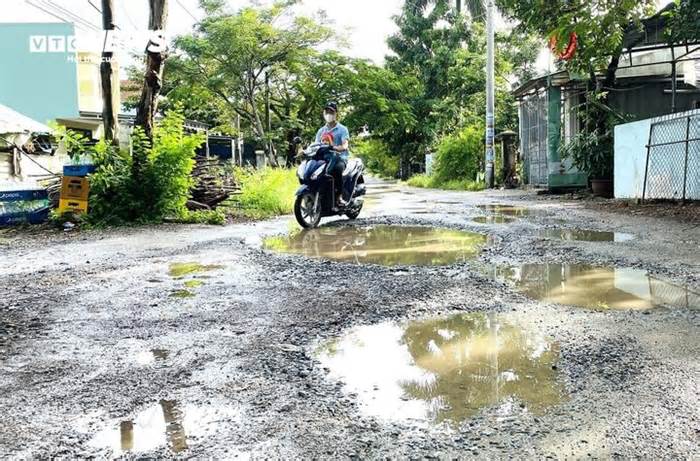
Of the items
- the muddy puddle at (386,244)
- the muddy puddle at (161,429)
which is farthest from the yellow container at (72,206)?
the muddy puddle at (161,429)

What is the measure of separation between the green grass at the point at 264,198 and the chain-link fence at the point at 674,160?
6.74 m

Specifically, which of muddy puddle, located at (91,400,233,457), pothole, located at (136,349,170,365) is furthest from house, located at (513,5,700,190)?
muddy puddle, located at (91,400,233,457)

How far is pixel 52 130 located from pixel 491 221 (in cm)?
696

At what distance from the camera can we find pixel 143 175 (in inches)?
361

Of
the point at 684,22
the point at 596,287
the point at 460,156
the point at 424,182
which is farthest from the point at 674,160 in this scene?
the point at 424,182

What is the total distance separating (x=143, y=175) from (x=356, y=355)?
7.28 meters

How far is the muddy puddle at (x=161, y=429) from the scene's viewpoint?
6.35 ft

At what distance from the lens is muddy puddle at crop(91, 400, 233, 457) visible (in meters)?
1.94

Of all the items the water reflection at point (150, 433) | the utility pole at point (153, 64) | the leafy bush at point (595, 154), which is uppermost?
the utility pole at point (153, 64)

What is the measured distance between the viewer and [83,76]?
24625 millimetres

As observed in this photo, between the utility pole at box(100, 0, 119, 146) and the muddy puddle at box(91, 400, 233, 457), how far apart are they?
799 cm

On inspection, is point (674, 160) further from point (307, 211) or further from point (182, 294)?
point (182, 294)

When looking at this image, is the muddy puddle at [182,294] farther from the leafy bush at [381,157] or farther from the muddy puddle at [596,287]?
the leafy bush at [381,157]

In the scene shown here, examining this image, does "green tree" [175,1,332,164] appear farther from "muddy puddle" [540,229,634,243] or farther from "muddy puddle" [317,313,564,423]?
"muddy puddle" [317,313,564,423]
